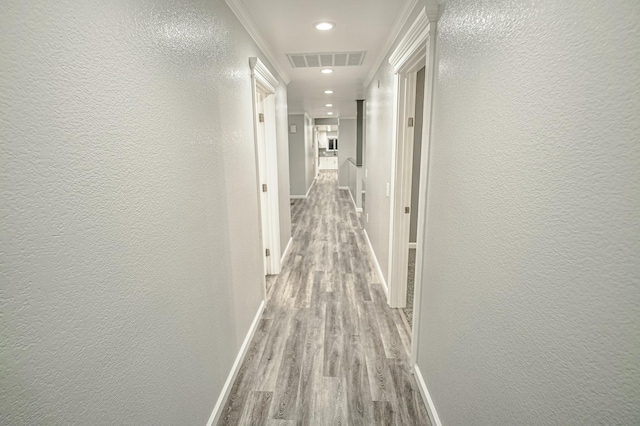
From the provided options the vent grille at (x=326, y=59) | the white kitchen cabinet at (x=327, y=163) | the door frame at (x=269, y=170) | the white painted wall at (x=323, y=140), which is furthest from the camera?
the white painted wall at (x=323, y=140)

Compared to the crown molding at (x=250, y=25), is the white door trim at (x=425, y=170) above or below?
below

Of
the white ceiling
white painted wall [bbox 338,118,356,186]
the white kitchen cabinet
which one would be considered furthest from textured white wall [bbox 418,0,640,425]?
the white kitchen cabinet

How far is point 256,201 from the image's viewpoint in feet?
8.89

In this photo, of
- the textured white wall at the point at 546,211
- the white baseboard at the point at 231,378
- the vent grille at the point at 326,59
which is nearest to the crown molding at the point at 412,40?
the textured white wall at the point at 546,211

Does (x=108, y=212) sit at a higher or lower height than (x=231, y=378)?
higher

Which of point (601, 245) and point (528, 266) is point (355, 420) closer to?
point (528, 266)

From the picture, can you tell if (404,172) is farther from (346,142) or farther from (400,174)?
(346,142)

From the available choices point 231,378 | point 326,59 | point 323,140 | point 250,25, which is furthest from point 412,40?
point 323,140

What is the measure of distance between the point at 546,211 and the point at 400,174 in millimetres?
1999

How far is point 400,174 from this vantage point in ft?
9.07

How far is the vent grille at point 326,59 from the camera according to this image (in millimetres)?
3207

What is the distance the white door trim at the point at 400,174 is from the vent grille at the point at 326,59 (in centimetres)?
79

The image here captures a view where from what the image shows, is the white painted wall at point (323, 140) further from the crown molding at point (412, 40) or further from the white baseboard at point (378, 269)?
the crown molding at point (412, 40)

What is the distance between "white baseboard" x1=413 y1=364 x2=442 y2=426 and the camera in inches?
66.6
